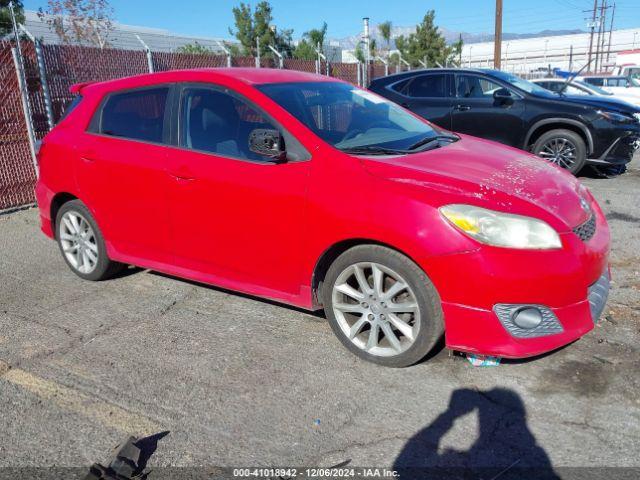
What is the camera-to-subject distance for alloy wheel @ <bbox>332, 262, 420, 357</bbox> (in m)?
3.25

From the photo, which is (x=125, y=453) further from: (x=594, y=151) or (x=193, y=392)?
(x=594, y=151)

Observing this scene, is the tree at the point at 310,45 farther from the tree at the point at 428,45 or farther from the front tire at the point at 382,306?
the front tire at the point at 382,306

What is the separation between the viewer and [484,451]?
8.65 feet

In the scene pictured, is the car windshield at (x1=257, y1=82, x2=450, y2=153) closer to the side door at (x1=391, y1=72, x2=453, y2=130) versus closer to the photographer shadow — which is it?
the photographer shadow

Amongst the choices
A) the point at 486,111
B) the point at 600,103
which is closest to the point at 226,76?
the point at 486,111

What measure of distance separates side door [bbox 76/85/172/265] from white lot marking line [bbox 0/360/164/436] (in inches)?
50.2

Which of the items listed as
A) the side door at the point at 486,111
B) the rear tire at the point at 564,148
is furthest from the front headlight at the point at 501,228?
the side door at the point at 486,111

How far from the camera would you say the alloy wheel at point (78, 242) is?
4.85 m

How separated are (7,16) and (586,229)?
22.0 meters

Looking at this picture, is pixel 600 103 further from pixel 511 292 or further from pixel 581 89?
pixel 511 292

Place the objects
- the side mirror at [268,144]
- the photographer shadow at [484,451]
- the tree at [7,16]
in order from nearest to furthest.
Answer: the photographer shadow at [484,451]
the side mirror at [268,144]
the tree at [7,16]

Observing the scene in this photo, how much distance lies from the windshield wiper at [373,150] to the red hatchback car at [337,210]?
2 centimetres

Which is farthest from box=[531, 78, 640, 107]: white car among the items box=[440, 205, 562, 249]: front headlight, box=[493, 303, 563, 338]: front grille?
box=[493, 303, 563, 338]: front grille

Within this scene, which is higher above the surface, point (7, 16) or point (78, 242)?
point (7, 16)
